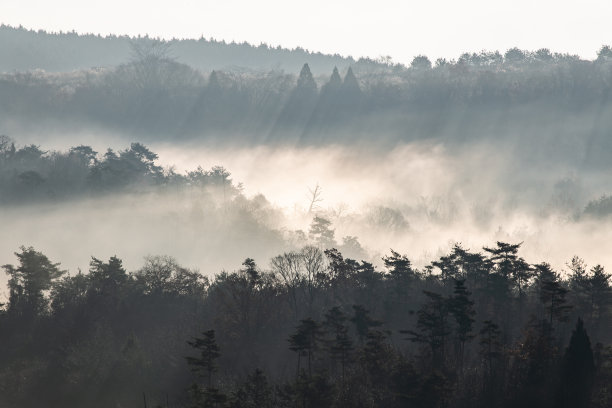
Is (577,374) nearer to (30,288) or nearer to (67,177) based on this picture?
(30,288)

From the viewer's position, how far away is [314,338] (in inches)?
2822

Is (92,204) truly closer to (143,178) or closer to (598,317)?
(143,178)

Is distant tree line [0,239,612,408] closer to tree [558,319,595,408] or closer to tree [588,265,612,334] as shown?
tree [558,319,595,408]

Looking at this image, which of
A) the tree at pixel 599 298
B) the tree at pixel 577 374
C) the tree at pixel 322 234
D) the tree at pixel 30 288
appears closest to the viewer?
the tree at pixel 577 374

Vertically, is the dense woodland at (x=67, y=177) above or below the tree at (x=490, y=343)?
above

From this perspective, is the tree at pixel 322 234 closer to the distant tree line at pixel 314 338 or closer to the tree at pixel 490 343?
the distant tree line at pixel 314 338

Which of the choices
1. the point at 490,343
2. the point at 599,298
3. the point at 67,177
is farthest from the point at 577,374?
the point at 67,177

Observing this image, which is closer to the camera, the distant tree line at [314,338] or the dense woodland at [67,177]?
the distant tree line at [314,338]

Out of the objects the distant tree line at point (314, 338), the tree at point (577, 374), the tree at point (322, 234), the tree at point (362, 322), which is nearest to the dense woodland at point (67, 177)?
the tree at point (322, 234)

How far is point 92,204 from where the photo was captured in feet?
613

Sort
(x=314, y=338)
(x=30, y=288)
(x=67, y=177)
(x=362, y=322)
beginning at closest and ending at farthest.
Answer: (x=314, y=338) → (x=362, y=322) → (x=30, y=288) → (x=67, y=177)

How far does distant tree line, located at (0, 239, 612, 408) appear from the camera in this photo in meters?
65.7

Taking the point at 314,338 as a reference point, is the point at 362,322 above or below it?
above

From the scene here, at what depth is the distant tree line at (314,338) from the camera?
6569 cm
